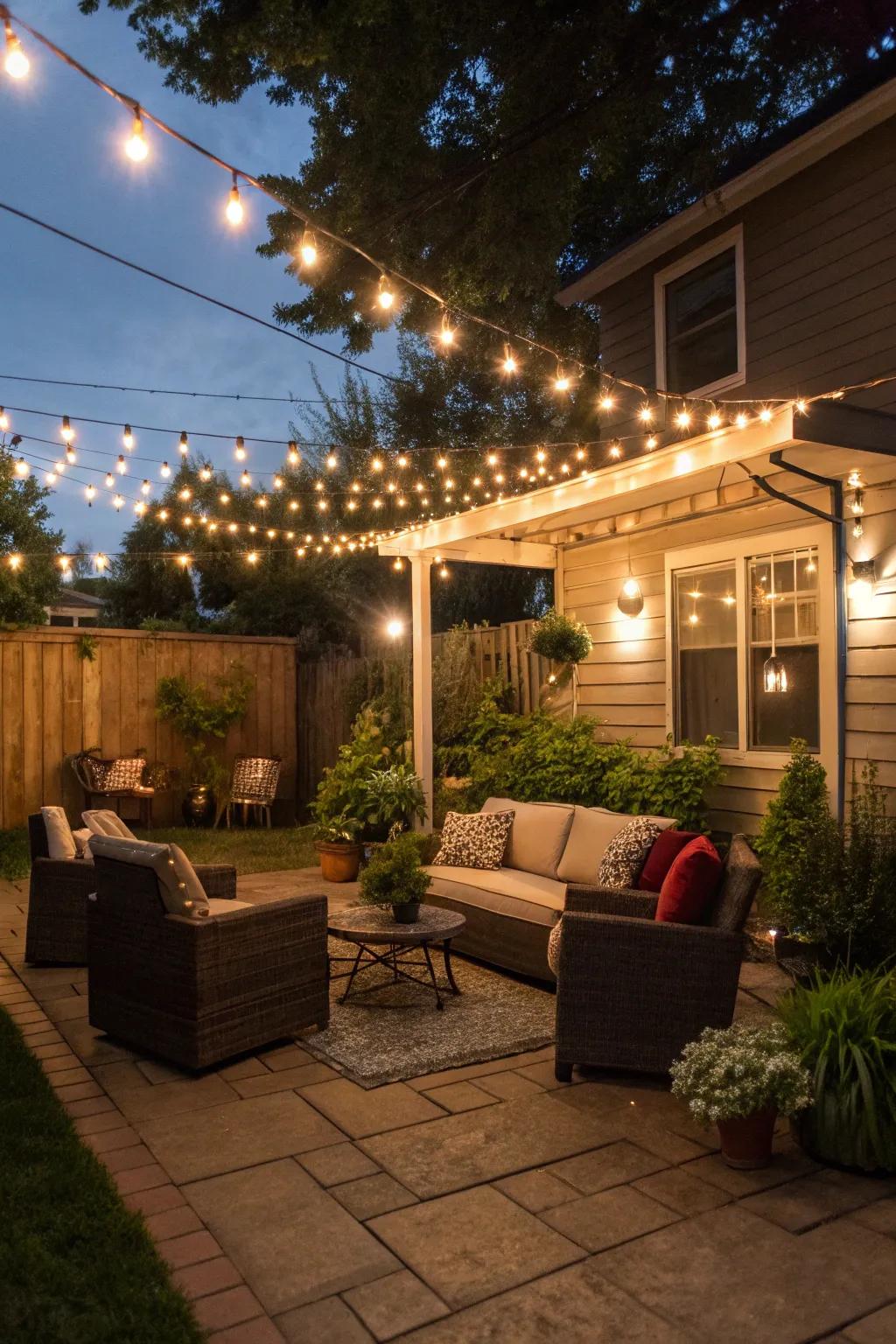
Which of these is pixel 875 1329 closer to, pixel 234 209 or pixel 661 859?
pixel 661 859

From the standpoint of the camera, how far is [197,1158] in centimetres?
307

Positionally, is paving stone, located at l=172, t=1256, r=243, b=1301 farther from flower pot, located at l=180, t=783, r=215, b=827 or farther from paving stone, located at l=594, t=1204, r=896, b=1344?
flower pot, located at l=180, t=783, r=215, b=827

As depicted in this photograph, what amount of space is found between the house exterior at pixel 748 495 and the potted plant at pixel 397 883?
2.46 meters

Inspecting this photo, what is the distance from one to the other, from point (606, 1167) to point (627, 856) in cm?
194

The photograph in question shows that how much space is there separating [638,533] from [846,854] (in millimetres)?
3396

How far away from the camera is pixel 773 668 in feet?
20.1

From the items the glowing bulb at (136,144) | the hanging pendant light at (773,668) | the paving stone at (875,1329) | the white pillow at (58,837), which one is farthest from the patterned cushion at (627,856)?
the glowing bulb at (136,144)

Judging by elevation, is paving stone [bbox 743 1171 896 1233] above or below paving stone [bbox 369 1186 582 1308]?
below

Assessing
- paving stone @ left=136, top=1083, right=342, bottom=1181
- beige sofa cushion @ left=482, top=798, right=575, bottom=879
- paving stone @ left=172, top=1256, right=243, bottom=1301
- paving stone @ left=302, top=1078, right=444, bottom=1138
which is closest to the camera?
paving stone @ left=172, top=1256, right=243, bottom=1301

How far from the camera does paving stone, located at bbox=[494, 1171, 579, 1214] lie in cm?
276

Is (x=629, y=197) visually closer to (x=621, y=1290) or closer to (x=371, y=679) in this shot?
(x=371, y=679)

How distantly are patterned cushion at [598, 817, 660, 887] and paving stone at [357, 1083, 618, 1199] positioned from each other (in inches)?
56.3

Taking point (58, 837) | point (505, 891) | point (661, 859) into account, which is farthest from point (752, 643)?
point (58, 837)

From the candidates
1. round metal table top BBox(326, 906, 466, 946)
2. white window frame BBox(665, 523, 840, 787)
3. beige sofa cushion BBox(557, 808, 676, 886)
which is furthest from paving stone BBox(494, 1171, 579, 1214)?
white window frame BBox(665, 523, 840, 787)
